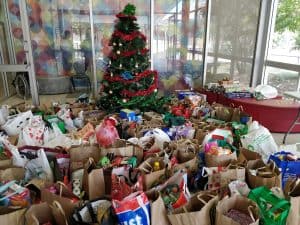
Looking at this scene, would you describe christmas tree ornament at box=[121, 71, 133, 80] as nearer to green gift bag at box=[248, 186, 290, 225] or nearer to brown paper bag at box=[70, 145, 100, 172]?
brown paper bag at box=[70, 145, 100, 172]

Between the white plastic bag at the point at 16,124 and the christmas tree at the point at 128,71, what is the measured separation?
3.28 feet

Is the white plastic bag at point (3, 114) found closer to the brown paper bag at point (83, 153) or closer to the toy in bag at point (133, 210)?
the brown paper bag at point (83, 153)

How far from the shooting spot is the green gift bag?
1099 mm

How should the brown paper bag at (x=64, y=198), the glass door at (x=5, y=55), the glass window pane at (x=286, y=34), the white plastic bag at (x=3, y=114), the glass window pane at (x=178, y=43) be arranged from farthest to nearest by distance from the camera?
the glass window pane at (x=178, y=43), the glass door at (x=5, y=55), the glass window pane at (x=286, y=34), the white plastic bag at (x=3, y=114), the brown paper bag at (x=64, y=198)

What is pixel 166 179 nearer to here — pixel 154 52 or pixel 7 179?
pixel 7 179

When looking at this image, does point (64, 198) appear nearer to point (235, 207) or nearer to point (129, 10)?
point (235, 207)

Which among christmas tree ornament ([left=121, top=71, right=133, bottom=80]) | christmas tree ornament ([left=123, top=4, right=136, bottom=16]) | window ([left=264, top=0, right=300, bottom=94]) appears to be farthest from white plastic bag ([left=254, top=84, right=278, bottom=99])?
christmas tree ornament ([left=123, top=4, right=136, bottom=16])

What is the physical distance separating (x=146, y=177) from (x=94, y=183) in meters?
0.29

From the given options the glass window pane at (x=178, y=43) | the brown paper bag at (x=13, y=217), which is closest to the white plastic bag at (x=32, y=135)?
the brown paper bag at (x=13, y=217)

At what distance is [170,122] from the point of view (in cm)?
A: 250

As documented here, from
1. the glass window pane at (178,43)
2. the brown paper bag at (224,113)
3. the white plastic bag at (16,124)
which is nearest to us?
the white plastic bag at (16,124)

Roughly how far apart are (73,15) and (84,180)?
12.6ft

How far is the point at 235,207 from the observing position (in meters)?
1.19

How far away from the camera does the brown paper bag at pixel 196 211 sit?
3.55 feet
